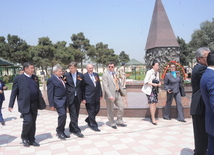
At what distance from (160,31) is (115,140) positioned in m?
11.1

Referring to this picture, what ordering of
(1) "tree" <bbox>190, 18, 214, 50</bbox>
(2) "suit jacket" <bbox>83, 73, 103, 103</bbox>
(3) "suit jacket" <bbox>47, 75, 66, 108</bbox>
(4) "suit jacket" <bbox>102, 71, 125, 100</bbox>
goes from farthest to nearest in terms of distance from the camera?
1. (1) "tree" <bbox>190, 18, 214, 50</bbox>
2. (4) "suit jacket" <bbox>102, 71, 125, 100</bbox>
3. (2) "suit jacket" <bbox>83, 73, 103, 103</bbox>
4. (3) "suit jacket" <bbox>47, 75, 66, 108</bbox>

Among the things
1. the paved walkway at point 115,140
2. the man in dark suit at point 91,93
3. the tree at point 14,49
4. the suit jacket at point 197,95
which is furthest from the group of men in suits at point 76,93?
the tree at point 14,49

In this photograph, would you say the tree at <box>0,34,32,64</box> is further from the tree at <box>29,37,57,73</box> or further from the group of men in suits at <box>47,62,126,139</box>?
the group of men in suits at <box>47,62,126,139</box>

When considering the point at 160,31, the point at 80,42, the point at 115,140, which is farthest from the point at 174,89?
the point at 80,42

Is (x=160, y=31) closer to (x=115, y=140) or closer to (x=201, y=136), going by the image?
(x=115, y=140)

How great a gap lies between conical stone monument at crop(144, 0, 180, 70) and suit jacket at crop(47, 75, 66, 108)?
1035 cm

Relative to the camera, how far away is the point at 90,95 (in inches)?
173

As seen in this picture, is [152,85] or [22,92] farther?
[152,85]

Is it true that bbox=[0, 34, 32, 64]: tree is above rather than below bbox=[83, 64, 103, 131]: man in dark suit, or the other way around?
above

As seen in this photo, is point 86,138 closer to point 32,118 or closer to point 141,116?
point 32,118

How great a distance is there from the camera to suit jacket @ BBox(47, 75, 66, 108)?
383 cm

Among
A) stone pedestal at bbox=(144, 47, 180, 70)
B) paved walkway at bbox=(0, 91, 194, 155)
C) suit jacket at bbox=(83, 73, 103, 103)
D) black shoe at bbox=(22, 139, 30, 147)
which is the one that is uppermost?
stone pedestal at bbox=(144, 47, 180, 70)

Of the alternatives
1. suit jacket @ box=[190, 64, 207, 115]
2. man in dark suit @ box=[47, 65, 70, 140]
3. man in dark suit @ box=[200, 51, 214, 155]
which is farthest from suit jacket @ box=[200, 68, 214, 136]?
man in dark suit @ box=[47, 65, 70, 140]

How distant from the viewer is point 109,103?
4633 millimetres
